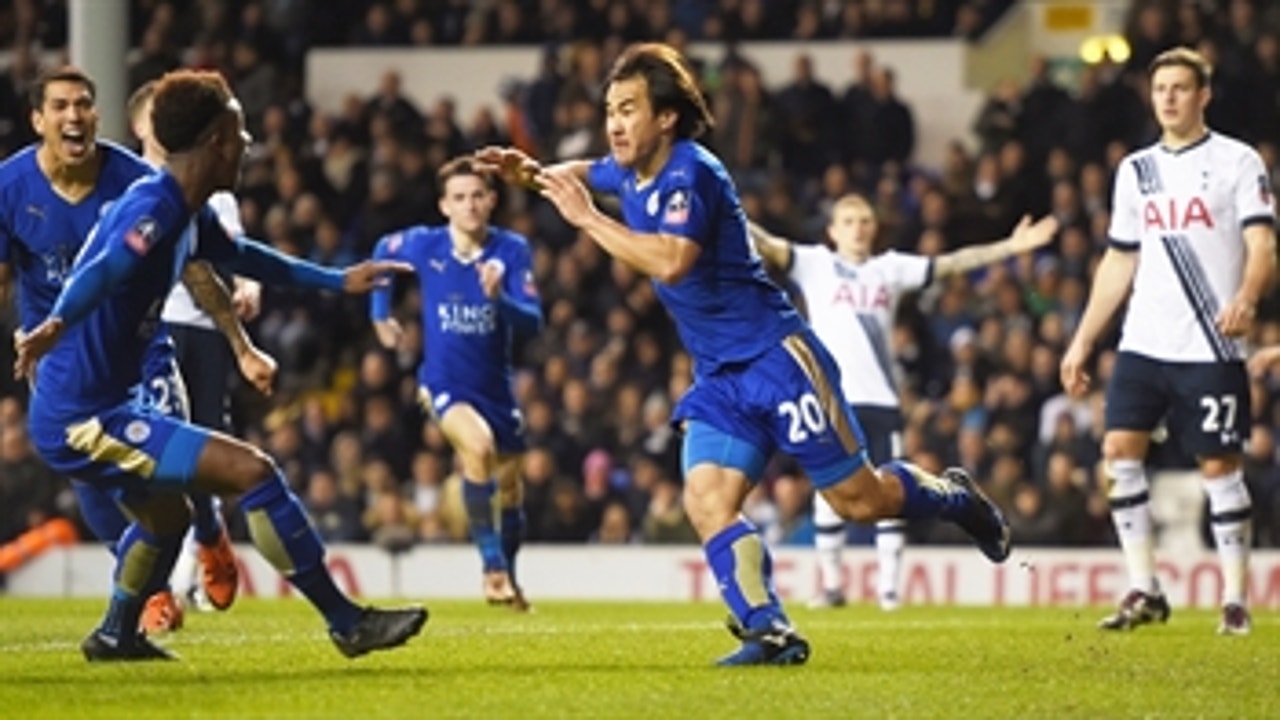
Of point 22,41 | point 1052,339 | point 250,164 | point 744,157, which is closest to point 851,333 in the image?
point 1052,339

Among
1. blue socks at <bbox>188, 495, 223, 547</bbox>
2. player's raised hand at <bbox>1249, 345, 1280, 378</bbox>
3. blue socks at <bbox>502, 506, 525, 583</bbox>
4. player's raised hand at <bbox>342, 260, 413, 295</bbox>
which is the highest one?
player's raised hand at <bbox>342, 260, 413, 295</bbox>

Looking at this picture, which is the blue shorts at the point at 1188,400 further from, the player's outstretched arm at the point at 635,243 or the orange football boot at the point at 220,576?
the orange football boot at the point at 220,576

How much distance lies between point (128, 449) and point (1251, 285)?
17.7 feet

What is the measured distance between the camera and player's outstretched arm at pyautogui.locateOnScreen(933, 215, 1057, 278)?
1437 centimetres

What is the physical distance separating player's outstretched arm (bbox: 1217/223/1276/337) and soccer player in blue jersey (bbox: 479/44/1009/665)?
2.66 m

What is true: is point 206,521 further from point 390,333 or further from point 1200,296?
point 1200,296

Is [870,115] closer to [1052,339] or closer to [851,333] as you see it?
[1052,339]

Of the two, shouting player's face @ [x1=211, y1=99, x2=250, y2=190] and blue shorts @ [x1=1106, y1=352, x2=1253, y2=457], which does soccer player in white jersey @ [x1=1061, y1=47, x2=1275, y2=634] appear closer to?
blue shorts @ [x1=1106, y1=352, x2=1253, y2=457]

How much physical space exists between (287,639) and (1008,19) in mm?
16430

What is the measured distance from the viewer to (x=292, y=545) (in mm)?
9133

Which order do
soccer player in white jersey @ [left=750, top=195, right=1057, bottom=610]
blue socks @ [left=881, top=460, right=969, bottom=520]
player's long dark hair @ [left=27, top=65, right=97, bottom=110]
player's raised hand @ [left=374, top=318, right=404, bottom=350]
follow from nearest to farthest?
blue socks @ [left=881, top=460, right=969, bottom=520] → player's long dark hair @ [left=27, top=65, right=97, bottom=110] → player's raised hand @ [left=374, top=318, right=404, bottom=350] → soccer player in white jersey @ [left=750, top=195, right=1057, bottom=610]

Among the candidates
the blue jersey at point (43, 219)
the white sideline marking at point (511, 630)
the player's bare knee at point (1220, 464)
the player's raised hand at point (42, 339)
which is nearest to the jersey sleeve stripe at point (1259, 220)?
the player's bare knee at point (1220, 464)

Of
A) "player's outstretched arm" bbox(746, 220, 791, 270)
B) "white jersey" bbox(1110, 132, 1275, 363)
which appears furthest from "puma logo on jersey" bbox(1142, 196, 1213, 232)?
"player's outstretched arm" bbox(746, 220, 791, 270)

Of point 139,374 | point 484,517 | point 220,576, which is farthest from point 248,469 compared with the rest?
point 484,517
